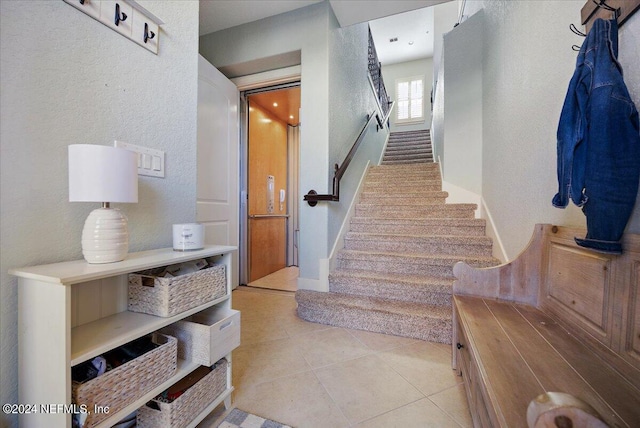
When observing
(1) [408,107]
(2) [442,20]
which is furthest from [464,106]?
(1) [408,107]

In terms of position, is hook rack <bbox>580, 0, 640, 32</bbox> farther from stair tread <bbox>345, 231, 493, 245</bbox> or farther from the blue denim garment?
stair tread <bbox>345, 231, 493, 245</bbox>

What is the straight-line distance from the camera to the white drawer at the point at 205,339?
0.99 m

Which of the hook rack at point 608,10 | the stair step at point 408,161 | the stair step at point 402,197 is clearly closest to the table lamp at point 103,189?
the hook rack at point 608,10

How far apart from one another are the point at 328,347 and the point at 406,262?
3.37 feet

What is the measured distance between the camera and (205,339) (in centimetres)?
99

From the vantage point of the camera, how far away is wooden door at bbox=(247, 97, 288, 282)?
3.07 m

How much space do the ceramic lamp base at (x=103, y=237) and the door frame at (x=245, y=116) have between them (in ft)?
6.74

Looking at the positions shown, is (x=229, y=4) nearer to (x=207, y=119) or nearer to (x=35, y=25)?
(x=207, y=119)

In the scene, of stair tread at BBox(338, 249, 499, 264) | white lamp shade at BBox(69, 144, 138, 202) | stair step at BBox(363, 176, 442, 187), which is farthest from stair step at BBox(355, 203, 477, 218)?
white lamp shade at BBox(69, 144, 138, 202)

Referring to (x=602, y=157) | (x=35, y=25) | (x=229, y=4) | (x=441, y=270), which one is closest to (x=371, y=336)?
(x=441, y=270)

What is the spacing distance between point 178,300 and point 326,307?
131cm

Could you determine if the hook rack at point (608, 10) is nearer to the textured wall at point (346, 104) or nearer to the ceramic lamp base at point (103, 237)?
the textured wall at point (346, 104)

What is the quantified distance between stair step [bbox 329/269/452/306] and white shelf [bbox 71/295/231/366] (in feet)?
4.76

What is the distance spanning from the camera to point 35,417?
68cm
